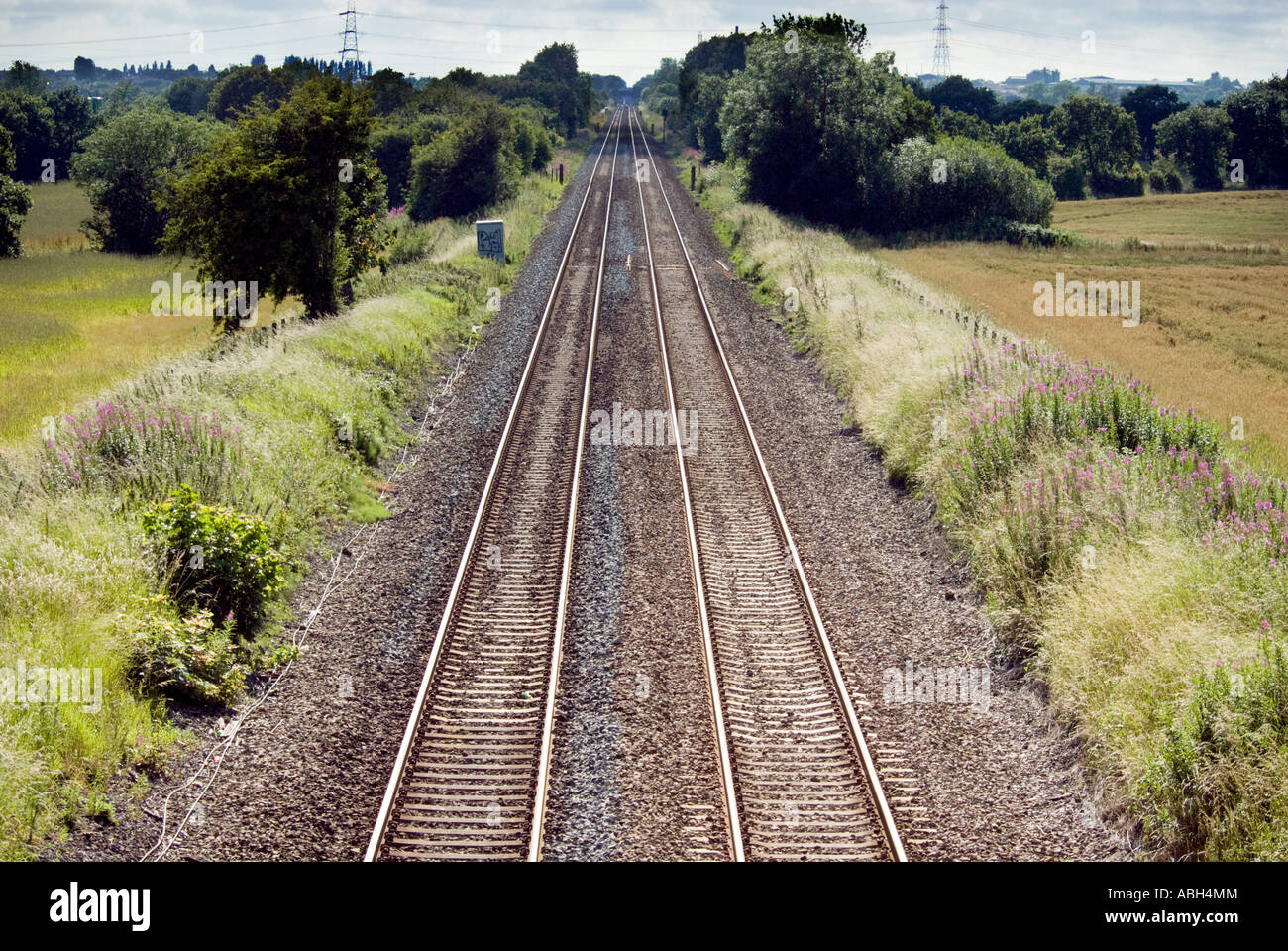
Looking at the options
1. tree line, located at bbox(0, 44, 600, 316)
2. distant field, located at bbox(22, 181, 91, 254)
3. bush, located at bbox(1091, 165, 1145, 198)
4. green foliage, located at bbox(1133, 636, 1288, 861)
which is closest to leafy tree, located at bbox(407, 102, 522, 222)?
tree line, located at bbox(0, 44, 600, 316)

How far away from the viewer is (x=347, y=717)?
29.3 ft

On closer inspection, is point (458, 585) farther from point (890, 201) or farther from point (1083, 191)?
point (1083, 191)

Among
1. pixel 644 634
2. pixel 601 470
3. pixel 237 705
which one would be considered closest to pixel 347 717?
pixel 237 705

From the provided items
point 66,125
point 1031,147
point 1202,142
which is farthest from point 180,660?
point 1202,142

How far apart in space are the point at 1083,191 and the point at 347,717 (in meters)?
107

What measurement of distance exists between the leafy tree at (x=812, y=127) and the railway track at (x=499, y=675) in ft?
105

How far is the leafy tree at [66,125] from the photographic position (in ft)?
291

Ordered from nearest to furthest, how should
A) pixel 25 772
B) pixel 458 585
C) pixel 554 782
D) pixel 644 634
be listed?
1. pixel 25 772
2. pixel 554 782
3. pixel 644 634
4. pixel 458 585

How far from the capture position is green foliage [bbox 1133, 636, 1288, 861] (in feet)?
21.6

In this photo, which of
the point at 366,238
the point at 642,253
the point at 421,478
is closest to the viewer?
the point at 421,478

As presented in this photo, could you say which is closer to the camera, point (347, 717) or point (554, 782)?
point (554, 782)

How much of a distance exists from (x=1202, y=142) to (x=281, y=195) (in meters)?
111

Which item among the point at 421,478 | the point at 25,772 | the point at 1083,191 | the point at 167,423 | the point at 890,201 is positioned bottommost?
the point at 25,772

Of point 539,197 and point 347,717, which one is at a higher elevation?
point 539,197
